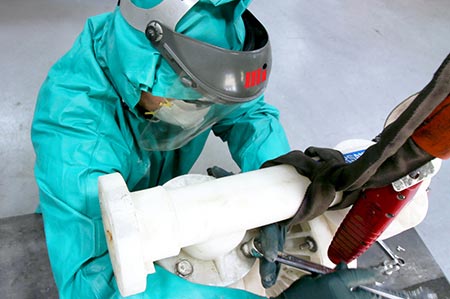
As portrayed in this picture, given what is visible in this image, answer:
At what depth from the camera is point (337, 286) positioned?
0.57 m

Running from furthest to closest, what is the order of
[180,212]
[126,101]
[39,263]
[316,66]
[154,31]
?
[316,66], [39,263], [126,101], [154,31], [180,212]

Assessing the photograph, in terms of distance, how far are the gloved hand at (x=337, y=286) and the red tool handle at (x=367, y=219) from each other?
0.17 feet

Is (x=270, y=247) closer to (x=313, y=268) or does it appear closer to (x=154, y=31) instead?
(x=313, y=268)

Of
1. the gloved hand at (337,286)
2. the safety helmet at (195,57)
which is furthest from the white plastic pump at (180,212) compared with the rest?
the safety helmet at (195,57)

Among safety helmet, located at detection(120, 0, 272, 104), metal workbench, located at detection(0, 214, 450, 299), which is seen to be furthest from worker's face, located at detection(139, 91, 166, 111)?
metal workbench, located at detection(0, 214, 450, 299)

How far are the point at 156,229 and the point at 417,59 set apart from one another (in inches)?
90.2

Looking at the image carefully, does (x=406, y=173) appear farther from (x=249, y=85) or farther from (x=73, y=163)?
(x=73, y=163)

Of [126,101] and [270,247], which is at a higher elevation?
[270,247]

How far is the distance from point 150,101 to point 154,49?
18 centimetres

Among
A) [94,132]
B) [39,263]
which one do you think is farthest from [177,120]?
[39,263]

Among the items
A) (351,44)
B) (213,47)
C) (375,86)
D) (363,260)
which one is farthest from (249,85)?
(351,44)

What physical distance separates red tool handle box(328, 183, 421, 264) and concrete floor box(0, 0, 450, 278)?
104 cm

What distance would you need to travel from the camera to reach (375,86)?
84.1 inches

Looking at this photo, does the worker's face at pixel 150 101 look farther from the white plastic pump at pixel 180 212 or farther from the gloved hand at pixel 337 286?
the gloved hand at pixel 337 286
